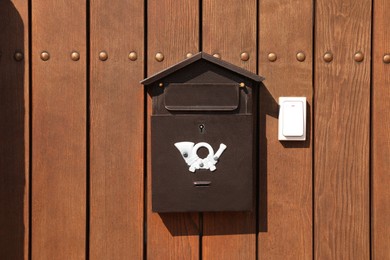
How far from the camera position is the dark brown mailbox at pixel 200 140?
149cm

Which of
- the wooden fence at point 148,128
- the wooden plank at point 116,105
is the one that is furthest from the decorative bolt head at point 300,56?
the wooden plank at point 116,105

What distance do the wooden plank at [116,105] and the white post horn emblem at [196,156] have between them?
0.16 metres

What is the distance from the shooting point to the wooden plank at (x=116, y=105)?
155 cm

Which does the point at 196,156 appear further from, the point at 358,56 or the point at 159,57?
the point at 358,56

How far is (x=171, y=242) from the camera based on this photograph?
156 cm

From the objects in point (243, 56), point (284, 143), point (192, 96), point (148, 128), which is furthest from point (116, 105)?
point (284, 143)

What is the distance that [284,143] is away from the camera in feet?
5.15

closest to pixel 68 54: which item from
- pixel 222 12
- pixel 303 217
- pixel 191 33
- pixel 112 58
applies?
pixel 112 58

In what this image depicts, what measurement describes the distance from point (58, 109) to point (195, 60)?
1.60 feet

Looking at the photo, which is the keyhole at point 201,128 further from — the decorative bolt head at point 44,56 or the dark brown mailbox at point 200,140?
the decorative bolt head at point 44,56
